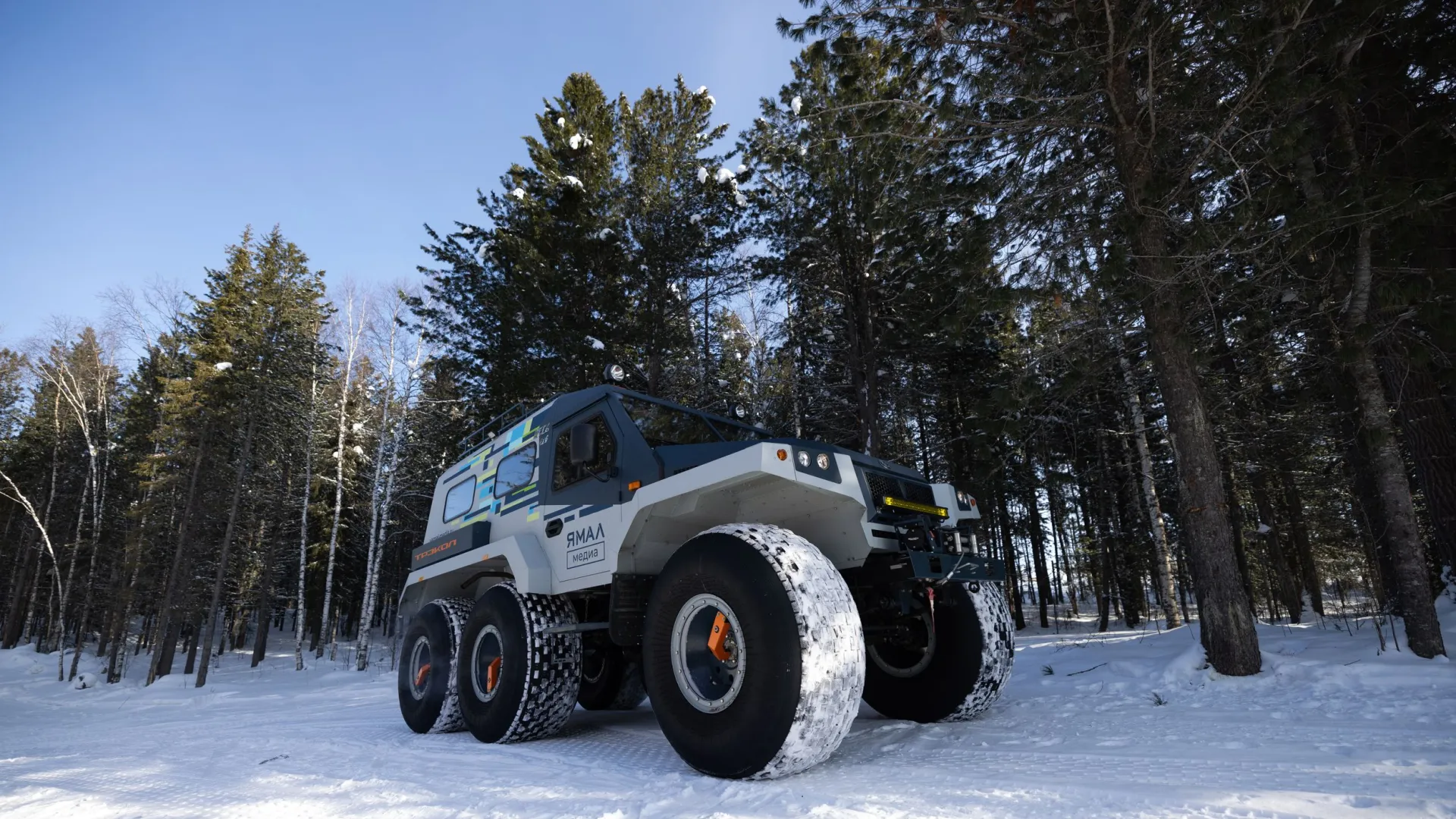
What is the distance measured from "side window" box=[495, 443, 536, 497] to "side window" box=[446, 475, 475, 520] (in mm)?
683

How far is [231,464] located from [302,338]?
416cm

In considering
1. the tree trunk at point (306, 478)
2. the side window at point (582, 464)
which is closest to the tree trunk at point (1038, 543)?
the side window at point (582, 464)

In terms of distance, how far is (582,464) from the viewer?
202 inches

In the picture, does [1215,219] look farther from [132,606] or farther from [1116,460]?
[132,606]

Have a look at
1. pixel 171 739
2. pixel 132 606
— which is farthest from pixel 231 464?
pixel 171 739

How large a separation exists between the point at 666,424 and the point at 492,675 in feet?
7.85

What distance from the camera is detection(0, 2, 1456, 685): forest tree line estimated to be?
20.2ft

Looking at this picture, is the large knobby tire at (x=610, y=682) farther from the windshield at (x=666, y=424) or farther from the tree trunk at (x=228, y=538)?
the tree trunk at (x=228, y=538)

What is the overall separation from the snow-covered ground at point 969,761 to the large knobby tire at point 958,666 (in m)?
0.22

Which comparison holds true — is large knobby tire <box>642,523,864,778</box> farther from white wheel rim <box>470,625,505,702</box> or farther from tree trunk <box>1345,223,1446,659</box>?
tree trunk <box>1345,223,1446,659</box>

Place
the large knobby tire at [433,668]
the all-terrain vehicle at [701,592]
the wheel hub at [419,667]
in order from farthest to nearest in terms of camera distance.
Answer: the wheel hub at [419,667] → the large knobby tire at [433,668] → the all-terrain vehicle at [701,592]

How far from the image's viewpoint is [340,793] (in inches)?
134

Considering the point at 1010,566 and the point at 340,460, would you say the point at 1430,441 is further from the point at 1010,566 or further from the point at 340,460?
the point at 340,460

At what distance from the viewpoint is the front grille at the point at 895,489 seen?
14.5 ft
